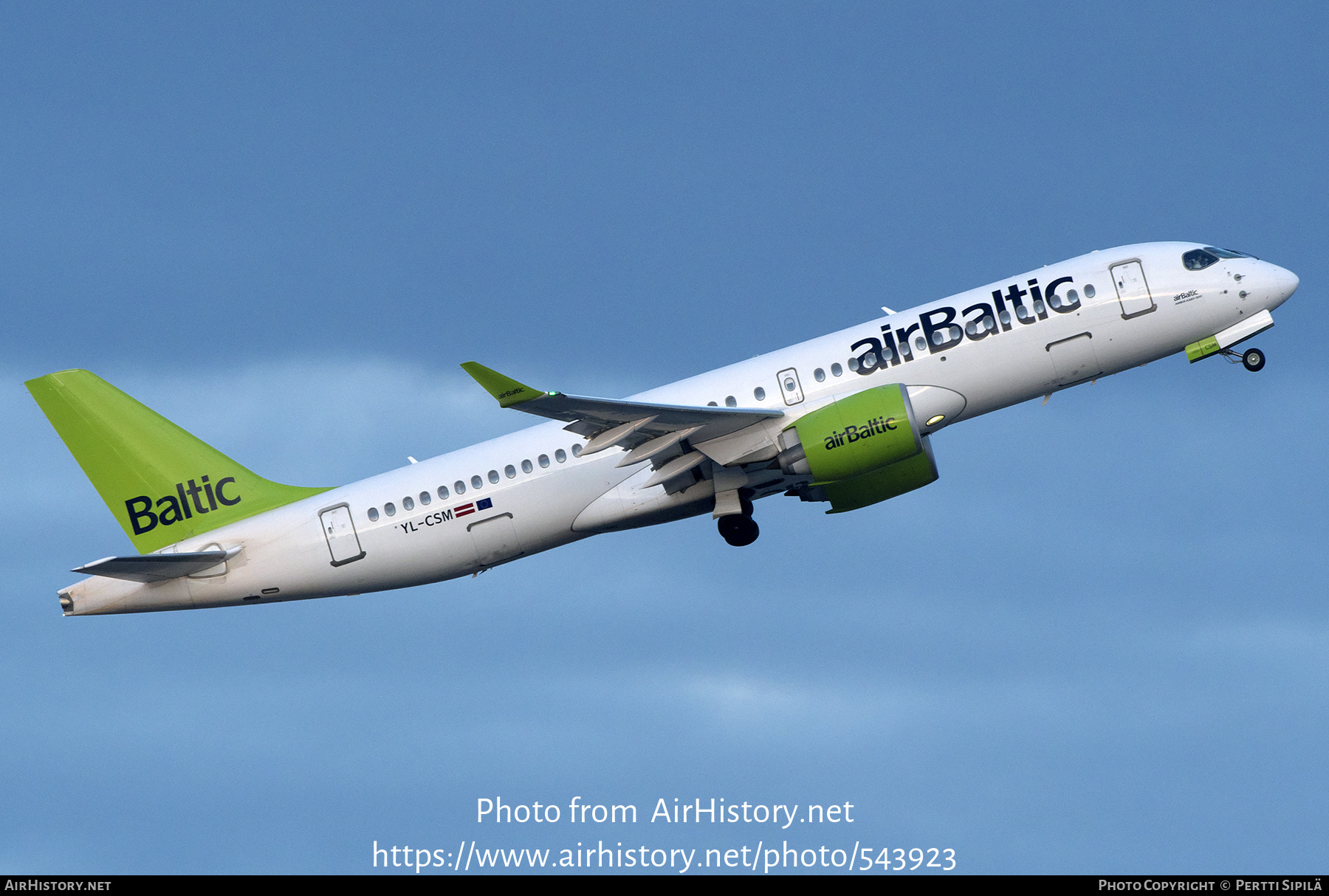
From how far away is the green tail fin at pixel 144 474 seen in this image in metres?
40.4

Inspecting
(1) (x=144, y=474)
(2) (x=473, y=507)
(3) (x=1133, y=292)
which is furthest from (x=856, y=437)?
(1) (x=144, y=474)

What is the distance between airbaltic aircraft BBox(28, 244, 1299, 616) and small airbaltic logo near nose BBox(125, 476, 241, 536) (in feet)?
0.15

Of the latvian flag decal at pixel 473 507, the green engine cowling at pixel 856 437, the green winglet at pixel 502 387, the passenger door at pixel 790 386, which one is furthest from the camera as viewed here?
the latvian flag decal at pixel 473 507

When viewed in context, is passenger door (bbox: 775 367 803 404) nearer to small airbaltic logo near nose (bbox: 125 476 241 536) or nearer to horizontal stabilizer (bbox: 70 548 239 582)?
horizontal stabilizer (bbox: 70 548 239 582)

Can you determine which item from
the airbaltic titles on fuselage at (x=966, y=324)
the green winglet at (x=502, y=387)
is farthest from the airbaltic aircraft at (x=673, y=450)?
the green winglet at (x=502, y=387)

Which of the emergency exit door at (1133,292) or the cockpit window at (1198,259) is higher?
the cockpit window at (1198,259)

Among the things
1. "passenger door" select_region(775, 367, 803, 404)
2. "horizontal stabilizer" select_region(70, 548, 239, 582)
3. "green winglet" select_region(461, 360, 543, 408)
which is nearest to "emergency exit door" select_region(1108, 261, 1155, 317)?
"passenger door" select_region(775, 367, 803, 404)

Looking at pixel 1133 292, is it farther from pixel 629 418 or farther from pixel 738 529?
pixel 629 418

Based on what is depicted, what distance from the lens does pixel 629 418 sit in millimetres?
34812

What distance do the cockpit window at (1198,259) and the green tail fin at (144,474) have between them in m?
24.3

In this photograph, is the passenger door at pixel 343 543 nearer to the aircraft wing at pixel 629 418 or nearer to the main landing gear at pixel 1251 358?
the aircraft wing at pixel 629 418

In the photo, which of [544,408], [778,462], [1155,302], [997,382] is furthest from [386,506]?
[1155,302]

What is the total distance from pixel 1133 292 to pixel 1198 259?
7.21 feet
